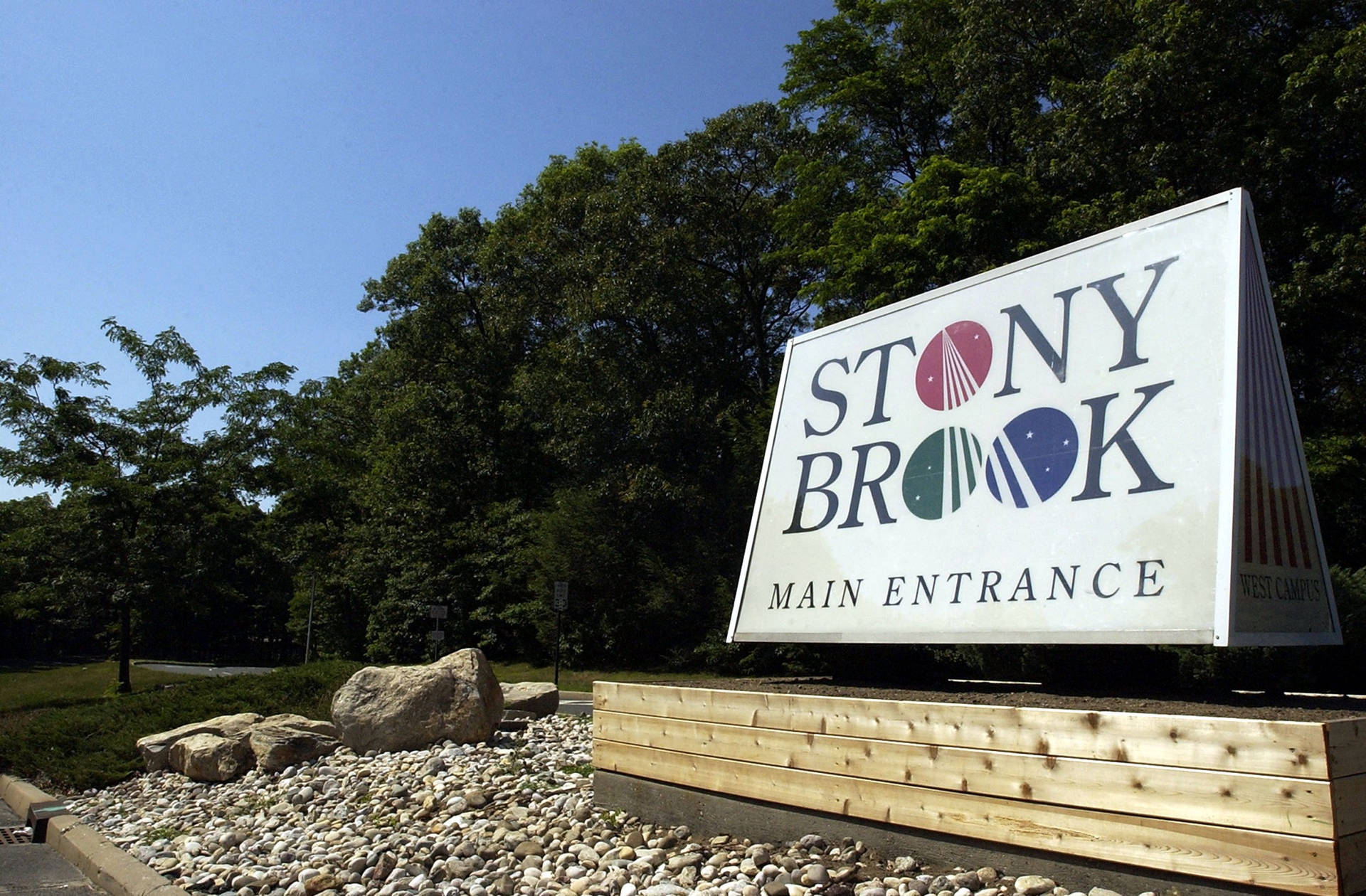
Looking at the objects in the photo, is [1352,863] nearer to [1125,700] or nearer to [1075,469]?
[1125,700]

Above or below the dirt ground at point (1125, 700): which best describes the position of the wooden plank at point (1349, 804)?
below

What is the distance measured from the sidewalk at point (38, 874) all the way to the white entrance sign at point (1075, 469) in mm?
4909

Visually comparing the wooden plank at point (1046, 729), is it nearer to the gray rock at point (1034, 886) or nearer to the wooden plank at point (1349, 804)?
the wooden plank at point (1349, 804)

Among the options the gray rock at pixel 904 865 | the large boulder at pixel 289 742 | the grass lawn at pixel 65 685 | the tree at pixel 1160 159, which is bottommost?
the grass lawn at pixel 65 685

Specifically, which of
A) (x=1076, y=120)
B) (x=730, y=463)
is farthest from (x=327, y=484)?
(x=1076, y=120)

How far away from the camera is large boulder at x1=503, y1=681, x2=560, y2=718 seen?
1101cm

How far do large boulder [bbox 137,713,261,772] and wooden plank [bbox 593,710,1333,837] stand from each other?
21.0 feet

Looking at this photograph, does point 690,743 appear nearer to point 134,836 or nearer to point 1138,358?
point 1138,358

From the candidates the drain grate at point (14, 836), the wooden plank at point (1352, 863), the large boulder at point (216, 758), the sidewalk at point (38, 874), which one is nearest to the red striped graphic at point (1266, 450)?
the wooden plank at point (1352, 863)

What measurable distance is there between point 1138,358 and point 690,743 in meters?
3.62

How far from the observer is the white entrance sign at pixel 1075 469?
4.86 m

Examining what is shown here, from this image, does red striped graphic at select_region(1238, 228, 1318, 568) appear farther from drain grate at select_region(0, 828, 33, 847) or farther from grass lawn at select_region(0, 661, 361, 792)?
grass lawn at select_region(0, 661, 361, 792)

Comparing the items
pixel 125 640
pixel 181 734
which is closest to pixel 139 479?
pixel 125 640

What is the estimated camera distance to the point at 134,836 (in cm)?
742
